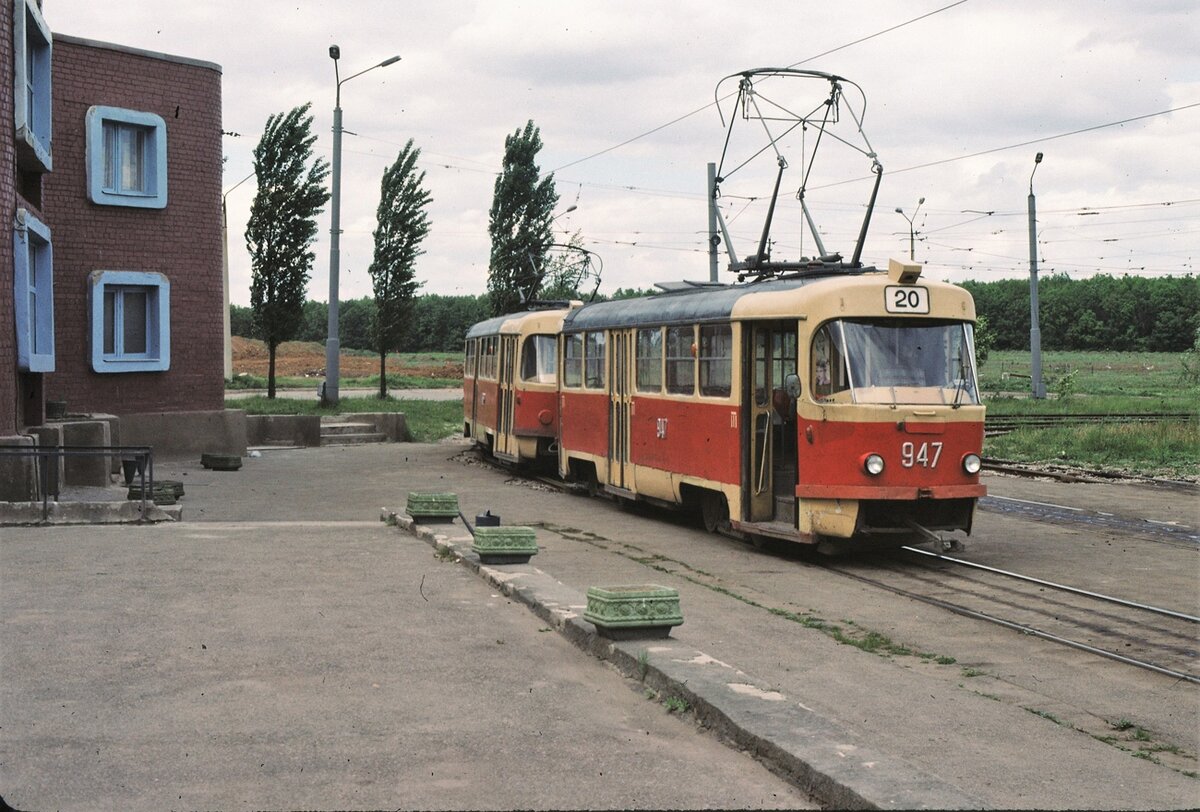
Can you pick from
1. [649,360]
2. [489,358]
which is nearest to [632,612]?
[649,360]

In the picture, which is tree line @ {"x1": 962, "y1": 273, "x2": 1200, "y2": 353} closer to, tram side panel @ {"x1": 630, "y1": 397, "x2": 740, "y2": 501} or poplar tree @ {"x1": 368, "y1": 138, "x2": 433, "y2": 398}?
poplar tree @ {"x1": 368, "y1": 138, "x2": 433, "y2": 398}

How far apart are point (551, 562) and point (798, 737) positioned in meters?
7.69

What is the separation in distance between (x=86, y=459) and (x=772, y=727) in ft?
53.8

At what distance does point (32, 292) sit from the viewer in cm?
2034

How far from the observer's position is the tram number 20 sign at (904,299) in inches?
551

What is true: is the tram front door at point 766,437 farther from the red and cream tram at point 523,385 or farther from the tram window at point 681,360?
the red and cream tram at point 523,385

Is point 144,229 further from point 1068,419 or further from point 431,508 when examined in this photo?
point 1068,419

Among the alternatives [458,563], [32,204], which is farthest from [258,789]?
[32,204]

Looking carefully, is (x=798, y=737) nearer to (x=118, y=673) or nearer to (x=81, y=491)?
(x=118, y=673)

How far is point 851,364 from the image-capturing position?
13875 mm

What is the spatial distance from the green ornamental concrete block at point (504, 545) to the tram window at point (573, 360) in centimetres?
935

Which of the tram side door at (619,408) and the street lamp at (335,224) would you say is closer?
the tram side door at (619,408)

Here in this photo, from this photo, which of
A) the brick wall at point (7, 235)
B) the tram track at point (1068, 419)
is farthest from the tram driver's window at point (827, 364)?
the tram track at point (1068, 419)

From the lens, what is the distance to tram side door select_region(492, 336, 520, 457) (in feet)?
83.1
